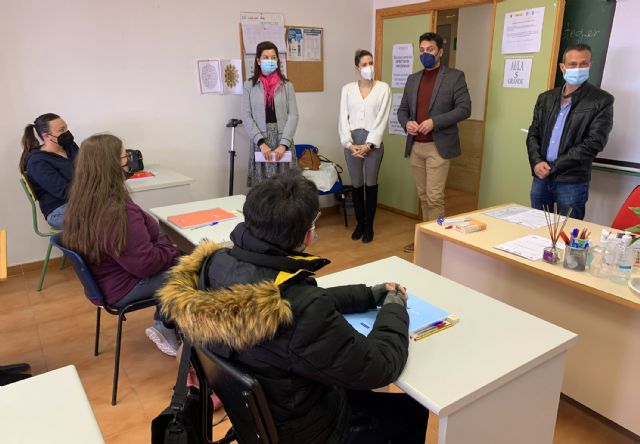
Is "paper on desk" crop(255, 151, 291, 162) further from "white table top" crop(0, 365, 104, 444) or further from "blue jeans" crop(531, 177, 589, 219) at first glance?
"white table top" crop(0, 365, 104, 444)

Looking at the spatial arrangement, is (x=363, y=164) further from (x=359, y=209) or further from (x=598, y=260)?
(x=598, y=260)

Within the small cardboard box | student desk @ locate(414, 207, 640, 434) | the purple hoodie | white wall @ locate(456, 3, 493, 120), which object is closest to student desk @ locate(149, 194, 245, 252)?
the purple hoodie

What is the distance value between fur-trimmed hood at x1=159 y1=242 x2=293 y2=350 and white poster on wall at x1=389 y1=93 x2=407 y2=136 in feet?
13.2

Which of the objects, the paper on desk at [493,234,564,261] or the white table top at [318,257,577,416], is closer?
the white table top at [318,257,577,416]

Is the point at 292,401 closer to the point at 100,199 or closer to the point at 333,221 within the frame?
the point at 100,199

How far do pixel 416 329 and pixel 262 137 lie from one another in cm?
286

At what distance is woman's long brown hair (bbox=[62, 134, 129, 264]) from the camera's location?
76.5 inches

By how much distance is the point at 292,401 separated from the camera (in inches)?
43.9

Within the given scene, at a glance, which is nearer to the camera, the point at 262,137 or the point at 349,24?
the point at 262,137

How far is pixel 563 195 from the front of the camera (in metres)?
3.00

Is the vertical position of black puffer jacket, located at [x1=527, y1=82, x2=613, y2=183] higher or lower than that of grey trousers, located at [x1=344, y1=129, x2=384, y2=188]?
higher

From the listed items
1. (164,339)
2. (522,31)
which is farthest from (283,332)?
(522,31)

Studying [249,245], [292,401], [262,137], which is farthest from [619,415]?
[262,137]

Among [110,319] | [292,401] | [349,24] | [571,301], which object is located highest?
[349,24]
